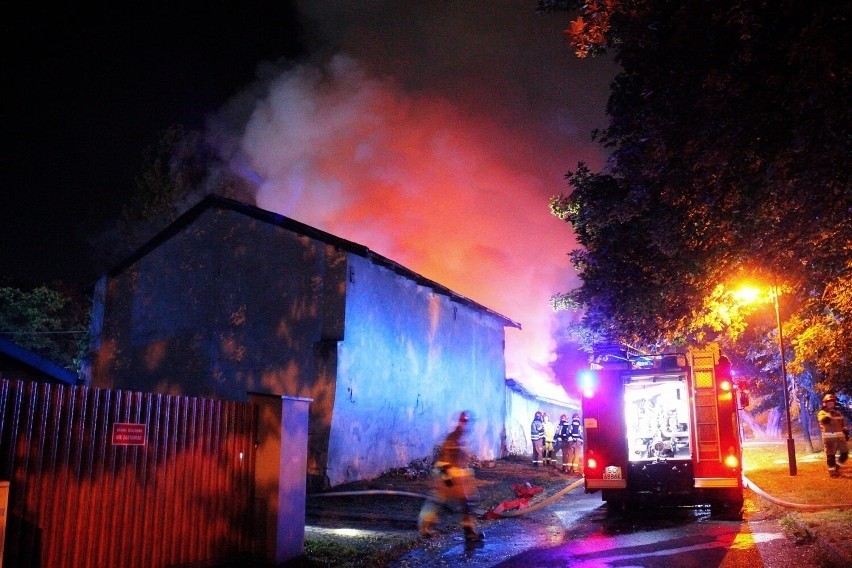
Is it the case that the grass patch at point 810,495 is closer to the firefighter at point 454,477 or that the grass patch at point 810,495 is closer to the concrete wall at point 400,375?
the firefighter at point 454,477

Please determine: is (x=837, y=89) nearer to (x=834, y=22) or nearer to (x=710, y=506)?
(x=834, y=22)

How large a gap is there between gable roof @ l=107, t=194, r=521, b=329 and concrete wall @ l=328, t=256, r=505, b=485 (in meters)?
0.25

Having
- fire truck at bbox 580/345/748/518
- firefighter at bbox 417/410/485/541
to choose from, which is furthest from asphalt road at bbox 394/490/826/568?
fire truck at bbox 580/345/748/518

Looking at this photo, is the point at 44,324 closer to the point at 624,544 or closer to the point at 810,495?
the point at 624,544

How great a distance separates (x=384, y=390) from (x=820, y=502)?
9714 mm

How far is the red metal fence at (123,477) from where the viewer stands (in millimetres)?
5293

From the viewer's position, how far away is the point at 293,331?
15.7 metres

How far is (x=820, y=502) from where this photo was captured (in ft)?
33.7

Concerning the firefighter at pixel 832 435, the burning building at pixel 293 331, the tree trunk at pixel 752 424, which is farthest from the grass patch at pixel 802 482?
the tree trunk at pixel 752 424

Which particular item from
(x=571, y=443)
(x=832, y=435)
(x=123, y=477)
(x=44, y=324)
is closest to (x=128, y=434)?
(x=123, y=477)

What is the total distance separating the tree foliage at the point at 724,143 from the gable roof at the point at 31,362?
31.1 feet

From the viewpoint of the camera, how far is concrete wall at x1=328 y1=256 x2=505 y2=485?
50.0 ft

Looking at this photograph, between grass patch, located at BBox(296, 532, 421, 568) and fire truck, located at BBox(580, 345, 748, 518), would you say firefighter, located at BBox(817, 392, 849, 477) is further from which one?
grass patch, located at BBox(296, 532, 421, 568)

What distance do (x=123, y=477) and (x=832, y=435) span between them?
14742 mm
